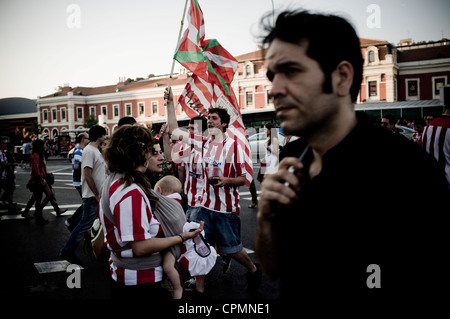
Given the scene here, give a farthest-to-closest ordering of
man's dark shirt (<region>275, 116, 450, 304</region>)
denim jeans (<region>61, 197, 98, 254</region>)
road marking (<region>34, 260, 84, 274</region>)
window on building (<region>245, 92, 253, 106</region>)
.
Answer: window on building (<region>245, 92, 253, 106</region>), denim jeans (<region>61, 197, 98, 254</region>), road marking (<region>34, 260, 84, 274</region>), man's dark shirt (<region>275, 116, 450, 304</region>)

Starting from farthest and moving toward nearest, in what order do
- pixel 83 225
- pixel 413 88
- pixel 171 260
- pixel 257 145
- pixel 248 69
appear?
pixel 248 69 < pixel 413 88 < pixel 257 145 < pixel 83 225 < pixel 171 260

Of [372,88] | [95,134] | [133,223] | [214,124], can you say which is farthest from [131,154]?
[372,88]

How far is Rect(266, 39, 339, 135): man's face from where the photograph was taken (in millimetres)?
1258

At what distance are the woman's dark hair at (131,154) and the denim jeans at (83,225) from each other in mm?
3362

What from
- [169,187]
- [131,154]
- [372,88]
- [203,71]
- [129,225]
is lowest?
A: [129,225]

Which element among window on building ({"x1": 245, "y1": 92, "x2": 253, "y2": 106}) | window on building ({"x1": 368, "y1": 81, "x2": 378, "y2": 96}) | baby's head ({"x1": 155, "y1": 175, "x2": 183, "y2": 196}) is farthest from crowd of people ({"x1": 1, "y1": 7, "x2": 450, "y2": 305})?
window on building ({"x1": 245, "y1": 92, "x2": 253, "y2": 106})

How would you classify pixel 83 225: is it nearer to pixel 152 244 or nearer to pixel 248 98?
pixel 152 244

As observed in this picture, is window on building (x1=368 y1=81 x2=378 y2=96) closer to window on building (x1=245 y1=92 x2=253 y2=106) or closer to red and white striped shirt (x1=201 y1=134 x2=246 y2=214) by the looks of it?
window on building (x1=245 y1=92 x2=253 y2=106)

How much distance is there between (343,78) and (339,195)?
41 cm

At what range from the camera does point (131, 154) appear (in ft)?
7.98

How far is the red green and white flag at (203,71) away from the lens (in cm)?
548

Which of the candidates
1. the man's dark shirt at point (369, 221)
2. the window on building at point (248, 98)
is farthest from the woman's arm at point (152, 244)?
the window on building at point (248, 98)

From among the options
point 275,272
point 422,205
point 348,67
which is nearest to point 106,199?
point 275,272

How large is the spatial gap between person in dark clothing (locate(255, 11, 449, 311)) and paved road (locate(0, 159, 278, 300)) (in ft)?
9.80
